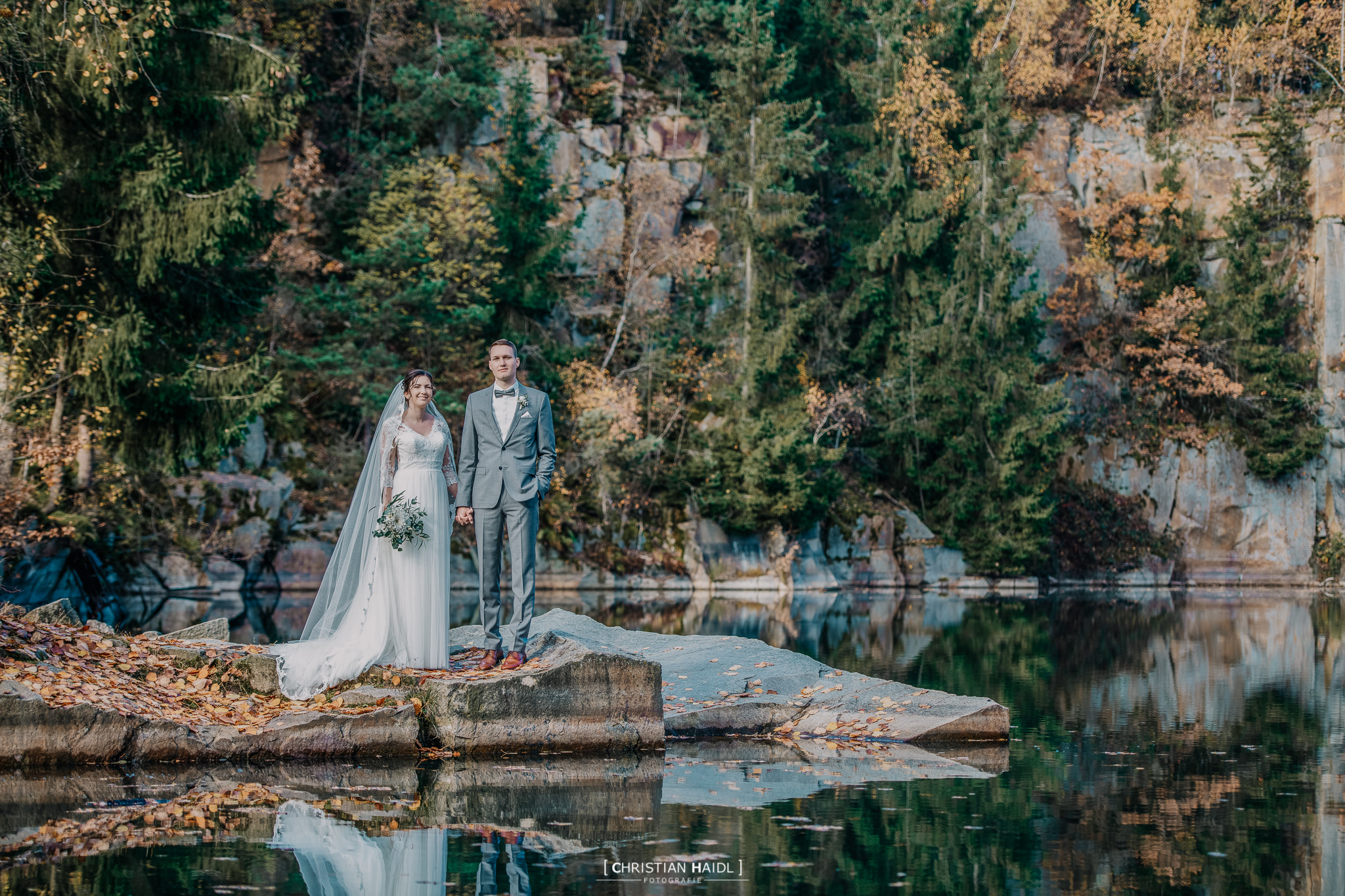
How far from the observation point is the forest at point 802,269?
103ft

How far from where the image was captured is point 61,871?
5168 millimetres

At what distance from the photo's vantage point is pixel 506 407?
31.1ft

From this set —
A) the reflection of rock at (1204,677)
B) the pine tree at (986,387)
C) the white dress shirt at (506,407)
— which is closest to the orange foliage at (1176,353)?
the pine tree at (986,387)

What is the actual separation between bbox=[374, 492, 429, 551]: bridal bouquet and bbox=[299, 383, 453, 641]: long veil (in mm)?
175

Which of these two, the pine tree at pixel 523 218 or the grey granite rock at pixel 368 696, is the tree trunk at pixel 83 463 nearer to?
the pine tree at pixel 523 218

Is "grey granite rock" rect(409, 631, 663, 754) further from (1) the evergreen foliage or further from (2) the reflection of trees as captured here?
(1) the evergreen foliage

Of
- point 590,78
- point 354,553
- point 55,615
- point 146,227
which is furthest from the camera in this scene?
point 590,78

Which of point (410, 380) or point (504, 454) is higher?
point (410, 380)

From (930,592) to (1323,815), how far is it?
87.8 feet

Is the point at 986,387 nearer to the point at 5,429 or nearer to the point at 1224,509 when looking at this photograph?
the point at 1224,509

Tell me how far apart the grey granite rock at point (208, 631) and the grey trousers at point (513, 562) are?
245 cm

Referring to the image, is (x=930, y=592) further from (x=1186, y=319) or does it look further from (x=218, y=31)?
(x=218, y=31)

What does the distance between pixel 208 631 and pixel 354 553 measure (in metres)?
1.77

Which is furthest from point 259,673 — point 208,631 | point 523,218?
point 523,218
